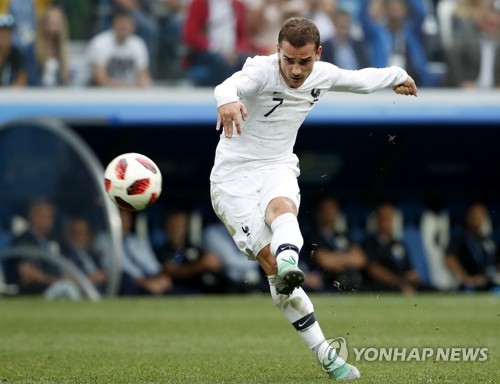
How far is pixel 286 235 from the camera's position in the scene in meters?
7.43

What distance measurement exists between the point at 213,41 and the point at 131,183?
968 centimetres

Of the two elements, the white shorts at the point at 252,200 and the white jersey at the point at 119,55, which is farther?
the white jersey at the point at 119,55

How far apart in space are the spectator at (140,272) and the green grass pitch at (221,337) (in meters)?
0.55

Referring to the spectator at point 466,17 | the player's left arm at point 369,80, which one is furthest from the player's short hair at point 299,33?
the spectator at point 466,17

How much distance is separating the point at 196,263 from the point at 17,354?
8617 mm

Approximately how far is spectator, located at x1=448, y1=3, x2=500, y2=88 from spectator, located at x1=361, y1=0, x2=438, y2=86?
1.47 feet

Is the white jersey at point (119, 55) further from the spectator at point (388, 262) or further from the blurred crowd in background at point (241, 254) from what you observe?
the spectator at point (388, 262)

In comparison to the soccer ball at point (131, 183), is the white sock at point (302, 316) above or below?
below

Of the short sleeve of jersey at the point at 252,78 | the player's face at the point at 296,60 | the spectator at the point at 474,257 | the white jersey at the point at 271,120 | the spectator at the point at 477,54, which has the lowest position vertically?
Answer: the spectator at the point at 474,257

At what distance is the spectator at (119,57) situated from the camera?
58.2 ft

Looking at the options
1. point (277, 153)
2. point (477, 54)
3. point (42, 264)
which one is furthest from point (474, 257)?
point (277, 153)

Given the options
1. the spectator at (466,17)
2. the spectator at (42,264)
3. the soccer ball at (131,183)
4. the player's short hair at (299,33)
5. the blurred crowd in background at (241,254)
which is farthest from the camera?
the spectator at (466,17)

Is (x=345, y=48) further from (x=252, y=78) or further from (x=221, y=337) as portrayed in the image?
(x=252, y=78)

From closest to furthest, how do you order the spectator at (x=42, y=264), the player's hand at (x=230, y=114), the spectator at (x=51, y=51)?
the player's hand at (x=230, y=114), the spectator at (x=42, y=264), the spectator at (x=51, y=51)
